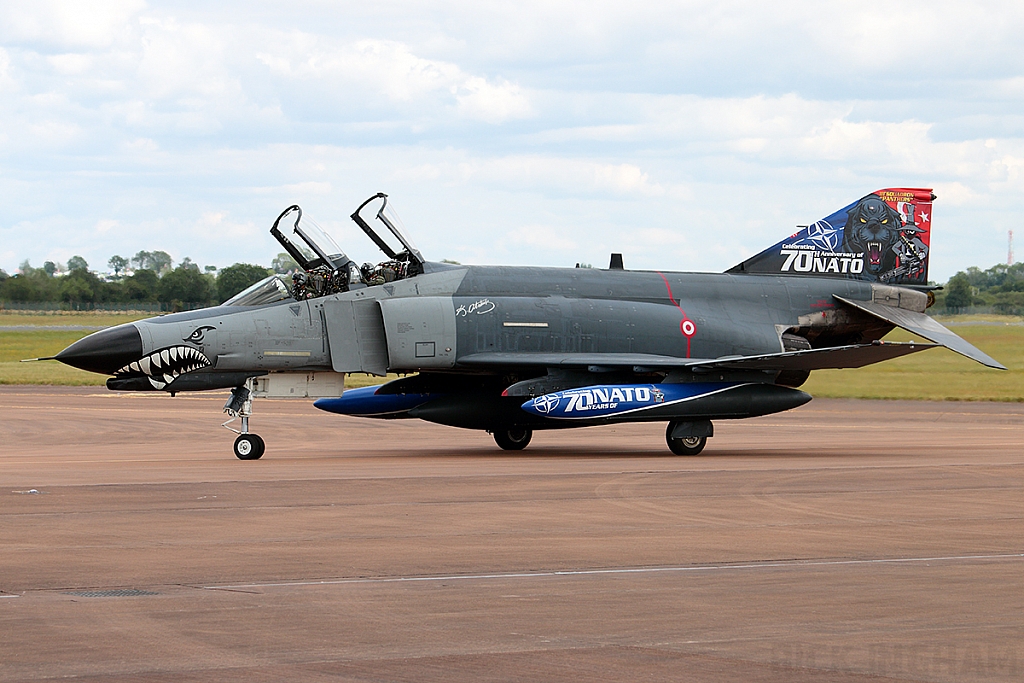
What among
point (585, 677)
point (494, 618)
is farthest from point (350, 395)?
point (585, 677)

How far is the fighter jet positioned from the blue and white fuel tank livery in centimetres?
2

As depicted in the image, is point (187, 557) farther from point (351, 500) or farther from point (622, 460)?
point (622, 460)

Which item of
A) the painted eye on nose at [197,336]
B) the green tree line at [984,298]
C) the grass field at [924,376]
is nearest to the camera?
the painted eye on nose at [197,336]

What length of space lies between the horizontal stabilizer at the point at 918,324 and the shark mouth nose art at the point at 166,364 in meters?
11.7

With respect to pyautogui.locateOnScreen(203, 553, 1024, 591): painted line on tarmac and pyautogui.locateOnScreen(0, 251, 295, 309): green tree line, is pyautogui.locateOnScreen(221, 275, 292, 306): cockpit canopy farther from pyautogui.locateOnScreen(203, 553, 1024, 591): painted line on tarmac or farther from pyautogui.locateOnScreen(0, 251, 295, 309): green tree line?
pyautogui.locateOnScreen(203, 553, 1024, 591): painted line on tarmac

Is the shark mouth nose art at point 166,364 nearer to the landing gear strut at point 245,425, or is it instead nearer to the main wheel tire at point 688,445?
the landing gear strut at point 245,425

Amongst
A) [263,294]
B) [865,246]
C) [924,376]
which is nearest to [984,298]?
[924,376]

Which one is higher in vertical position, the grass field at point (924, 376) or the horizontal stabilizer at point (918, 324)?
the horizontal stabilizer at point (918, 324)

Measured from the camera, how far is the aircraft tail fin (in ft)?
81.1

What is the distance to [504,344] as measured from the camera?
69.5 feet

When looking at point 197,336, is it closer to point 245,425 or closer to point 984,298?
point 245,425

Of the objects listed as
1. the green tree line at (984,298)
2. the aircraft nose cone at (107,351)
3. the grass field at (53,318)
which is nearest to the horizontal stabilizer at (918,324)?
the aircraft nose cone at (107,351)

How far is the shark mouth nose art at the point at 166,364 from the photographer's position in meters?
19.3
